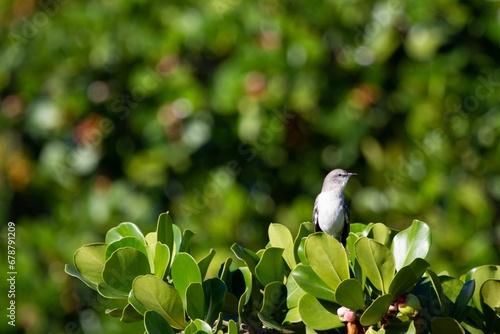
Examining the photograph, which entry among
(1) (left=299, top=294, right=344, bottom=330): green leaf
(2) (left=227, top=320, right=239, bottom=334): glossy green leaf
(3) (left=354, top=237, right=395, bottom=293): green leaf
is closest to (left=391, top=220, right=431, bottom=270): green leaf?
(3) (left=354, top=237, right=395, bottom=293): green leaf

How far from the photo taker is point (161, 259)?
6.48ft

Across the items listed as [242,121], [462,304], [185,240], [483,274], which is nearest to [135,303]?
[185,240]

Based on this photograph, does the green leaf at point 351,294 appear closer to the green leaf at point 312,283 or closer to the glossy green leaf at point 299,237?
the green leaf at point 312,283

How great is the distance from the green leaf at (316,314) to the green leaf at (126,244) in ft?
1.48

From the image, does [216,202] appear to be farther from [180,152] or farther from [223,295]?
[223,295]

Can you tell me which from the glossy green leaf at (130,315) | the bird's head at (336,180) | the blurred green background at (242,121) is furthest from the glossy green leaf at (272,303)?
the blurred green background at (242,121)

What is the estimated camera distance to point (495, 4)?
14.8ft

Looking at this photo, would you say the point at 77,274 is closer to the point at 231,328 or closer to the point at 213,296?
the point at 213,296

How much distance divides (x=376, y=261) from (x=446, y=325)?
0.21 metres

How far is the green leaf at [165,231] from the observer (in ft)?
6.74

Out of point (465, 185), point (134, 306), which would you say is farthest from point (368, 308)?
point (465, 185)

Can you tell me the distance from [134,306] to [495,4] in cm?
336

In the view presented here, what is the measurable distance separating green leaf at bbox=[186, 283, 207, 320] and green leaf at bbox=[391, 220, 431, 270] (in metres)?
0.50

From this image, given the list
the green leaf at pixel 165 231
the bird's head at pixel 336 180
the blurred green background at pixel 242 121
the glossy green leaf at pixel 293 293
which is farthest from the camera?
the blurred green background at pixel 242 121
